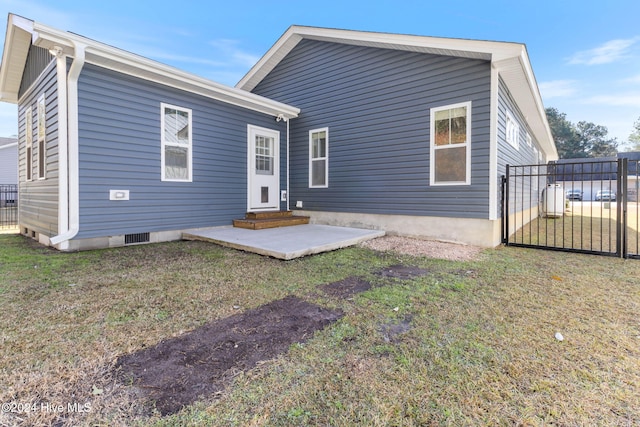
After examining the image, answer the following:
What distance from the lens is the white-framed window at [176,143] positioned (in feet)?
19.0

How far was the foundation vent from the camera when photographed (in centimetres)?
535

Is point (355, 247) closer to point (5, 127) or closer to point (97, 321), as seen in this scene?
point (97, 321)

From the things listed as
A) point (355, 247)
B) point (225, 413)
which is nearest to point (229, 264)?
point (355, 247)

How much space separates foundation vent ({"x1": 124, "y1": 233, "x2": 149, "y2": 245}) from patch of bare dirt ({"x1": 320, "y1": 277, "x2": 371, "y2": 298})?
4.04 metres

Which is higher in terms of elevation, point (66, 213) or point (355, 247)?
point (66, 213)

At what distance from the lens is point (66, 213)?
181 inches

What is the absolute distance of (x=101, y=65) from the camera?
484cm

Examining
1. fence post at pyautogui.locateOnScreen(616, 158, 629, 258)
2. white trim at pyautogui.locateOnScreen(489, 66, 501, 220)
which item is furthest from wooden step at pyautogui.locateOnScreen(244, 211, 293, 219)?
fence post at pyautogui.locateOnScreen(616, 158, 629, 258)

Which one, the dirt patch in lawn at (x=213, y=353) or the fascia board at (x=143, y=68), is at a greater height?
the fascia board at (x=143, y=68)

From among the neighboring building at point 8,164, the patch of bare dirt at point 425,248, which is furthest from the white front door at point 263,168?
the neighboring building at point 8,164

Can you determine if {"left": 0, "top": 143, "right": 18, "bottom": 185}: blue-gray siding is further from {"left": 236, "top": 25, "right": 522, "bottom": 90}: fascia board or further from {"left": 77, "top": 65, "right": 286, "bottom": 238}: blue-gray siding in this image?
{"left": 77, "top": 65, "right": 286, "bottom": 238}: blue-gray siding

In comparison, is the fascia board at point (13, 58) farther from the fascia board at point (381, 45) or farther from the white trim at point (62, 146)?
the fascia board at point (381, 45)

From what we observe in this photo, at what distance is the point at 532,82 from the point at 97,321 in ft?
26.6

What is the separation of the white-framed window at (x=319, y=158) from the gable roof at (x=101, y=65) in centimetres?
92
